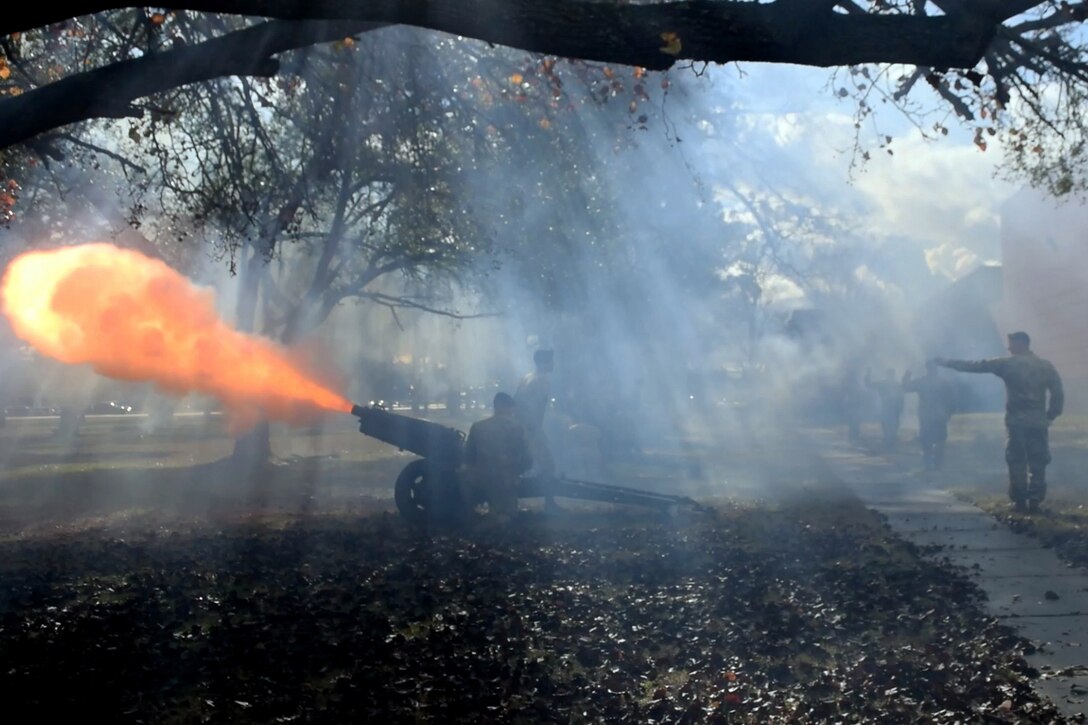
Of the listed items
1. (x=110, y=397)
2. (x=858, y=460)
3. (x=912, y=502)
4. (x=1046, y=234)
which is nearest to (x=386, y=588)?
(x=912, y=502)

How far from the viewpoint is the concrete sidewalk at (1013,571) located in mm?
6945

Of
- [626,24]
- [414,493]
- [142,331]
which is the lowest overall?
[414,493]

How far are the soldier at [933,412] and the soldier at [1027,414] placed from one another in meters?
6.56

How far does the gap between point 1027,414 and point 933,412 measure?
6.92m

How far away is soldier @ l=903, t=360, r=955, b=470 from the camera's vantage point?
67.5ft

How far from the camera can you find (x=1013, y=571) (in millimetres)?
10023

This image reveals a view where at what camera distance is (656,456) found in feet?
88.8

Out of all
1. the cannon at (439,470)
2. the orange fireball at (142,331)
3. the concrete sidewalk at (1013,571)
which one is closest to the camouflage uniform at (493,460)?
the cannon at (439,470)

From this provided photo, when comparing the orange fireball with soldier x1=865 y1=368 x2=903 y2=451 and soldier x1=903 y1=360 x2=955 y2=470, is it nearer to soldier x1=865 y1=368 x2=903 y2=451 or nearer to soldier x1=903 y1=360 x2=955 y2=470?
soldier x1=903 y1=360 x2=955 y2=470

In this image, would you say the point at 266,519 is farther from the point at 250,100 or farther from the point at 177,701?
the point at 177,701

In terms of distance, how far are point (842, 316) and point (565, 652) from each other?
50919mm

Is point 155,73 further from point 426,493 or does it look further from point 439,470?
point 426,493

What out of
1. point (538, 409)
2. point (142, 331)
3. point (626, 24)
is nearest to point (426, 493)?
point (538, 409)

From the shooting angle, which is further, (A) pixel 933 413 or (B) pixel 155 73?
(A) pixel 933 413
